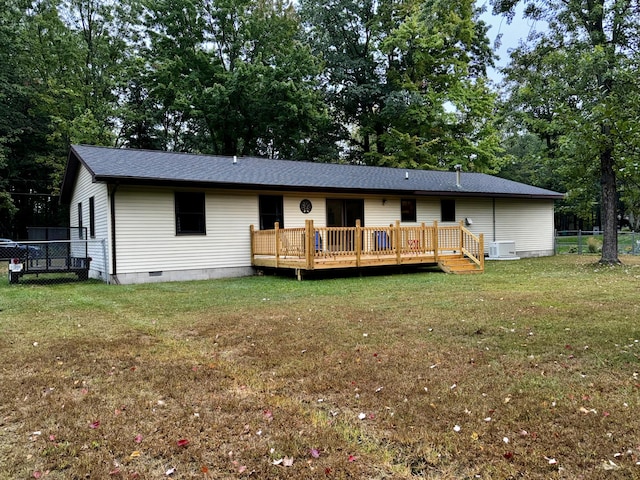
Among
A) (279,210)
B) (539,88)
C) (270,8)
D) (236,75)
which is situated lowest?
(279,210)

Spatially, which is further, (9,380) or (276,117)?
(276,117)

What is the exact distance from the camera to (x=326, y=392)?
3258 millimetres

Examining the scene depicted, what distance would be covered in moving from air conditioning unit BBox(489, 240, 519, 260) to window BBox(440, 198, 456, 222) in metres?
1.83

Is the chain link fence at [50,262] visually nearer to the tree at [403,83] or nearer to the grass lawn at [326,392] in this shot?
the grass lawn at [326,392]

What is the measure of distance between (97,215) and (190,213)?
2.48 m

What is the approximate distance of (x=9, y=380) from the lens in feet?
11.7

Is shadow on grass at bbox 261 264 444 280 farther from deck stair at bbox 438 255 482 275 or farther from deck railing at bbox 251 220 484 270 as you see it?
deck railing at bbox 251 220 484 270

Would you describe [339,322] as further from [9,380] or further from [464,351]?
[9,380]

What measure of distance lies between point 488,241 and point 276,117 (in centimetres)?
1222

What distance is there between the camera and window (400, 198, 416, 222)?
14930 mm

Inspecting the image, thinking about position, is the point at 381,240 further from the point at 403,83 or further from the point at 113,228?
the point at 403,83

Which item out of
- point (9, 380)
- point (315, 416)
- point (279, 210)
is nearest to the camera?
point (315, 416)

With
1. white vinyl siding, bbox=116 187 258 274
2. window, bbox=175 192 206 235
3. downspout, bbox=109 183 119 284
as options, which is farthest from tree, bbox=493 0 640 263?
downspout, bbox=109 183 119 284

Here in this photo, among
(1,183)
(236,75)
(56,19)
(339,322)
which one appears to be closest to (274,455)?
(339,322)
